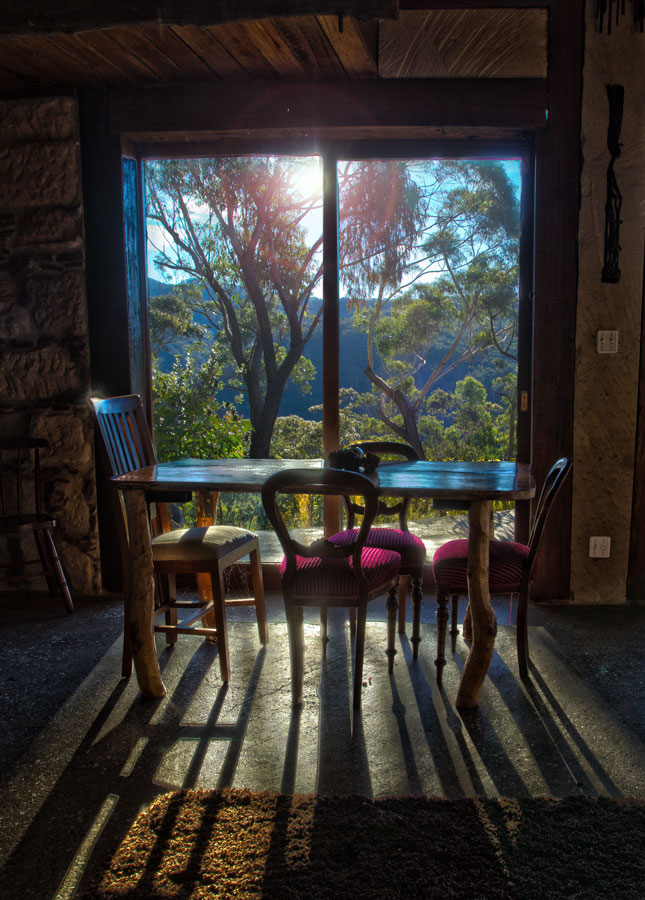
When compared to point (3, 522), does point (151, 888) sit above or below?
below

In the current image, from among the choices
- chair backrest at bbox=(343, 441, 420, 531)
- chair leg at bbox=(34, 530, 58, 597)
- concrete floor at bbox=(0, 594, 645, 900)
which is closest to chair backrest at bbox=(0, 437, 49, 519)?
chair leg at bbox=(34, 530, 58, 597)

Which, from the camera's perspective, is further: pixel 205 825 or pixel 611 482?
pixel 611 482

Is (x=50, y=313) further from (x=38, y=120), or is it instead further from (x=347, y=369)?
(x=347, y=369)

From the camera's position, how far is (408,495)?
2309 mm

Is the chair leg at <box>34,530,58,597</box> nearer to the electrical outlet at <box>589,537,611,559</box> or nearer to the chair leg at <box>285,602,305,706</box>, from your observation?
the chair leg at <box>285,602,305,706</box>

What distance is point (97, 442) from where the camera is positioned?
364cm

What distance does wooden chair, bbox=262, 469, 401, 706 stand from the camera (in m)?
2.16

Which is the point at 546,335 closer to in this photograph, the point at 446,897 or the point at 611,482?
the point at 611,482

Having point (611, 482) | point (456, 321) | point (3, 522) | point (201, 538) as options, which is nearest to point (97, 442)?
point (3, 522)

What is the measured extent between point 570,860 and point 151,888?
94 centimetres

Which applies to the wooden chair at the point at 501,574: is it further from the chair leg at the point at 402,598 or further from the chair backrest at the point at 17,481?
the chair backrest at the point at 17,481

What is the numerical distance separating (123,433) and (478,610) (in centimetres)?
159

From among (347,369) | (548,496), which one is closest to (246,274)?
(347,369)

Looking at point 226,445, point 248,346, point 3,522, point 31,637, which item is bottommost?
point 31,637
